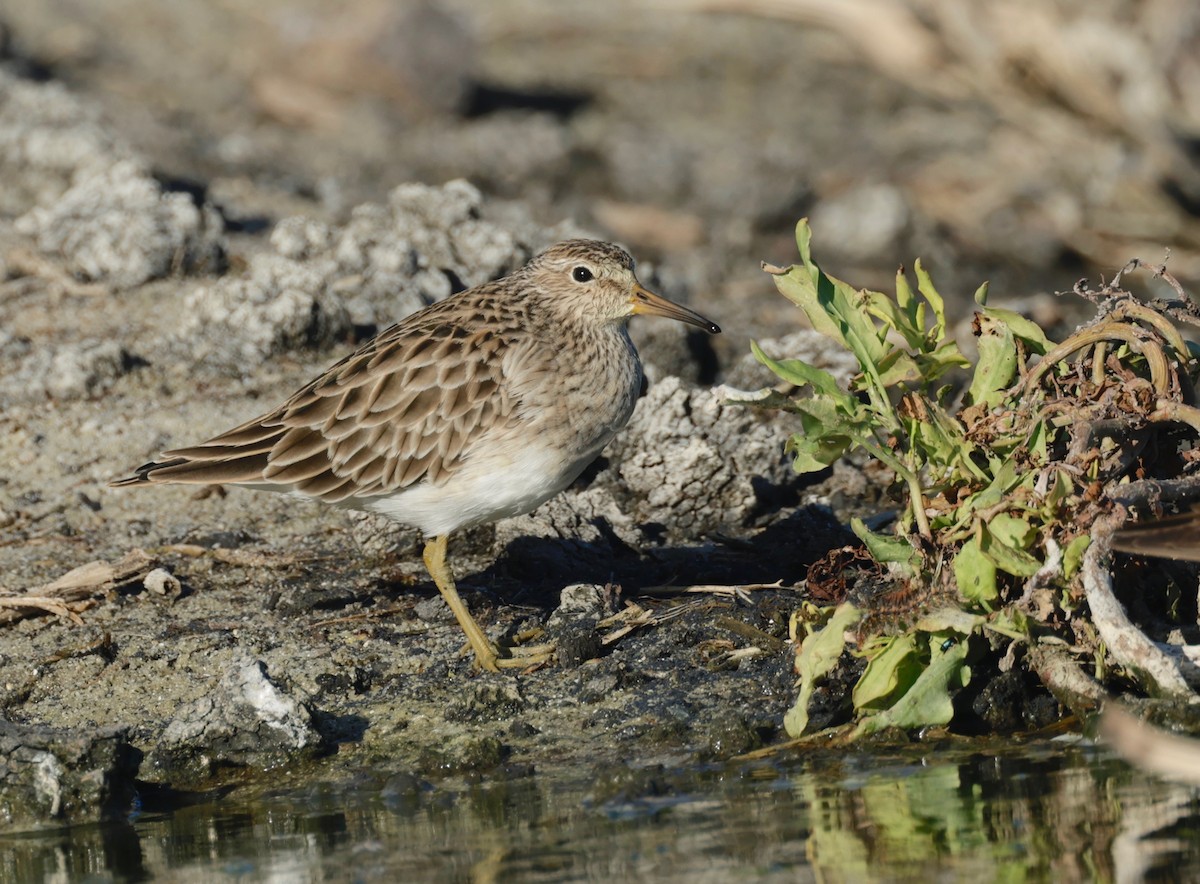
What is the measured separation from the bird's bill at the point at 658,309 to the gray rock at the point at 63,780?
10.4ft

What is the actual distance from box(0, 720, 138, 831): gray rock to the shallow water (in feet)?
0.35

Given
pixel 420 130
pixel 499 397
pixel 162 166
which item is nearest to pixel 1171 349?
pixel 499 397

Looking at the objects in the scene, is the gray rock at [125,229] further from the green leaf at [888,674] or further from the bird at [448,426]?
the green leaf at [888,674]

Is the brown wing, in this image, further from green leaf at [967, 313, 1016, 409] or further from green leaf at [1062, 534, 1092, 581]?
green leaf at [1062, 534, 1092, 581]

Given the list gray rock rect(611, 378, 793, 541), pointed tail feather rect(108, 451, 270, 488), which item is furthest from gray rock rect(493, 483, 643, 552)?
pointed tail feather rect(108, 451, 270, 488)

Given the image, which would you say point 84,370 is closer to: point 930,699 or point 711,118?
point 930,699

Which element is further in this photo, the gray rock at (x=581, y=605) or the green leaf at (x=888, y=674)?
the gray rock at (x=581, y=605)

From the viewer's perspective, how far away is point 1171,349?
592 cm

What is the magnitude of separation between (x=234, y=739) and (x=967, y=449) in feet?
9.24

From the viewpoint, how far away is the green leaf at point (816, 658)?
5625 millimetres

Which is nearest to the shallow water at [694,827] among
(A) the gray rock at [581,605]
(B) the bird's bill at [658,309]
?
(A) the gray rock at [581,605]

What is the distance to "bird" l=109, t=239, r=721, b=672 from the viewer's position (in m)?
7.00

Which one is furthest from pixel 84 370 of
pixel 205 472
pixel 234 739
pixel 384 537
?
pixel 234 739

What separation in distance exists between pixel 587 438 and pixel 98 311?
425cm
